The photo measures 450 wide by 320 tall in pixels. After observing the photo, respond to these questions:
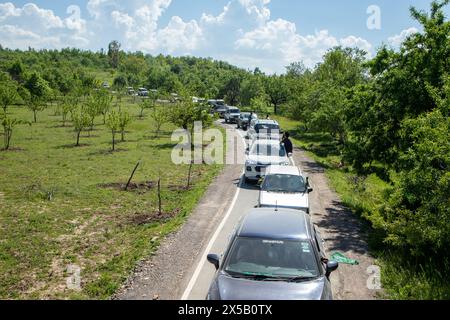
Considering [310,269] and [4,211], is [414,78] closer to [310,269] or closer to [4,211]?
[310,269]

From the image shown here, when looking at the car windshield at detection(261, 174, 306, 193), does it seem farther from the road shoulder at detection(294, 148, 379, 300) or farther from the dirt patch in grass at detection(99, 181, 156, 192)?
the dirt patch in grass at detection(99, 181, 156, 192)

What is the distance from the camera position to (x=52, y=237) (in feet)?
39.9

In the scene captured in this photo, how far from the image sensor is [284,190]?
1267cm

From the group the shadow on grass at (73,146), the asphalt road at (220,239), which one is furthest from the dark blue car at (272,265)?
the shadow on grass at (73,146)

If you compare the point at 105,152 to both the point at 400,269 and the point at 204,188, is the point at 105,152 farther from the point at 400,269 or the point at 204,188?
the point at 400,269

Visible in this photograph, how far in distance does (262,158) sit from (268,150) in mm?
894

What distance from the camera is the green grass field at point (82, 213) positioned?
9508 millimetres

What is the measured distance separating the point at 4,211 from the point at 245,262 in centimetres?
1143

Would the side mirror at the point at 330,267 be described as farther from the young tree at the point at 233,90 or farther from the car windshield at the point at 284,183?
the young tree at the point at 233,90

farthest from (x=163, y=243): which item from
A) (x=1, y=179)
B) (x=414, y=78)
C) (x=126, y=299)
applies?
(x=1, y=179)

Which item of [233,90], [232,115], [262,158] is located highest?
Answer: [233,90]

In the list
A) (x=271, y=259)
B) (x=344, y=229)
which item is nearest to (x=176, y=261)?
(x=271, y=259)

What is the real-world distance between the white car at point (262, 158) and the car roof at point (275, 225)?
9411 millimetres

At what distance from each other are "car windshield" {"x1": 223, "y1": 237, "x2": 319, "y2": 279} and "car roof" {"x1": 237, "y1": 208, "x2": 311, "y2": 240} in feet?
0.47
